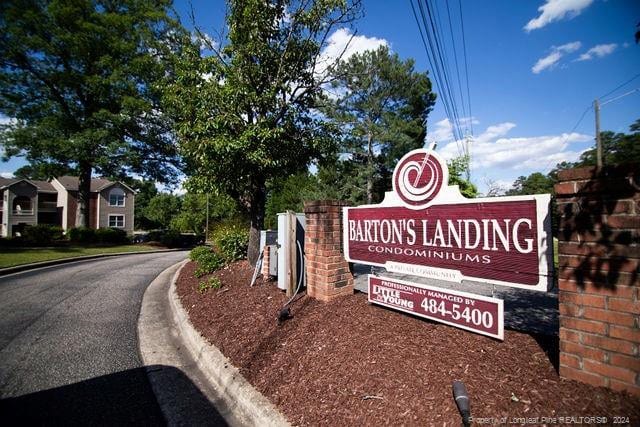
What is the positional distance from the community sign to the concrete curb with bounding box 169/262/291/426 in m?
2.14

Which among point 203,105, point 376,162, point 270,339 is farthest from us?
point 376,162

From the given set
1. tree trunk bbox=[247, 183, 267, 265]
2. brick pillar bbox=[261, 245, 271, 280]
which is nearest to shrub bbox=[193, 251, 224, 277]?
tree trunk bbox=[247, 183, 267, 265]

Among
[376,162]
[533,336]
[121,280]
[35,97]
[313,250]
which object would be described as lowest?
[121,280]

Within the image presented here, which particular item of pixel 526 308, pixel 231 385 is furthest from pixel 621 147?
pixel 231 385

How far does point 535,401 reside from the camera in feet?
7.49

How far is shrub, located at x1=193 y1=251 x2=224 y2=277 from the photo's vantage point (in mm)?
8270

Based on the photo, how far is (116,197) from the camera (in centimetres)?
4322

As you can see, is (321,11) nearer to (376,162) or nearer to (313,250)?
(313,250)

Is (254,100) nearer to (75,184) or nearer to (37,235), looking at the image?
(37,235)

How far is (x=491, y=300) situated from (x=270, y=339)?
2665mm

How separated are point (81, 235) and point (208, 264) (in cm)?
1983

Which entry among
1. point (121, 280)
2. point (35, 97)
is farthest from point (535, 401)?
point (35, 97)

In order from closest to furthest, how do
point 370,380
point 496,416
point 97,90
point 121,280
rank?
point 496,416 → point 370,380 → point 121,280 → point 97,90

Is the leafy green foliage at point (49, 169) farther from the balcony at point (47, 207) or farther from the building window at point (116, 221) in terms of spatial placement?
the balcony at point (47, 207)
